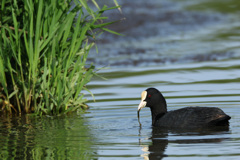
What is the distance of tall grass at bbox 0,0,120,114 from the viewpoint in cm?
928

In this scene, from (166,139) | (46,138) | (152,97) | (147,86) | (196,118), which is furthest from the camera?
(147,86)

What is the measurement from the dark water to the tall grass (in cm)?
32

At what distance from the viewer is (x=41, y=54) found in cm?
Result: 964

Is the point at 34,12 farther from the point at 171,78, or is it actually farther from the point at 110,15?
the point at 110,15

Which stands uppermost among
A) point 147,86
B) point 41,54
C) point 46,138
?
point 41,54

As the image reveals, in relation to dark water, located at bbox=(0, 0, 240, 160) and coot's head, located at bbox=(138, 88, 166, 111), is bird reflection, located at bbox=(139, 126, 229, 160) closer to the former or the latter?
dark water, located at bbox=(0, 0, 240, 160)

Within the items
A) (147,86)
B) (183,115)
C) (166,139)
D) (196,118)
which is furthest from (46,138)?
(147,86)

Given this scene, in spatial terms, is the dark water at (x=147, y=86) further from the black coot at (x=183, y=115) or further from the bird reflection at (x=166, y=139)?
the black coot at (x=183, y=115)

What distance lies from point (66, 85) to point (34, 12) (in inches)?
47.3

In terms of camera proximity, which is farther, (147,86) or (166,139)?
(147,86)

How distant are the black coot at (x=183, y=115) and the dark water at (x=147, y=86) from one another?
0.58 feet

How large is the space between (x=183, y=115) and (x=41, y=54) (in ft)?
8.17

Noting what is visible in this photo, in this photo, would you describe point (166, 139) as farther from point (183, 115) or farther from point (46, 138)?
point (46, 138)

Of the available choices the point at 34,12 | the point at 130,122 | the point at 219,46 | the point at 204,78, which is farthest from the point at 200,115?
the point at 219,46
